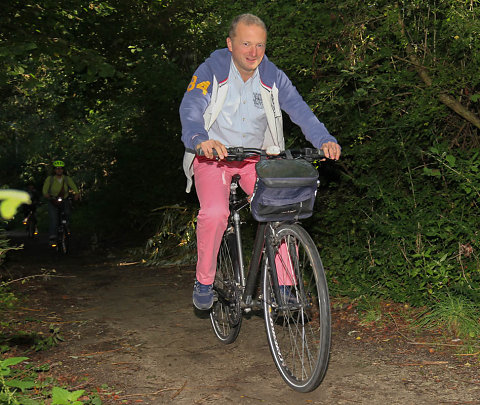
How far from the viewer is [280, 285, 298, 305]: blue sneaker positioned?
3.88 metres

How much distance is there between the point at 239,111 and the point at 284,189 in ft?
3.08

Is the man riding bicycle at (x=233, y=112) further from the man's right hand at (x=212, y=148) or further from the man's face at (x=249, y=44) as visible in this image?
the man's right hand at (x=212, y=148)

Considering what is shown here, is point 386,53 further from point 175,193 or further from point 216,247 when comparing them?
point 175,193

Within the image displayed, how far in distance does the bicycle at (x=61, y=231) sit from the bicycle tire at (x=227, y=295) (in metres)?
8.54

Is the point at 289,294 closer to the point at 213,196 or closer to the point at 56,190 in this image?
the point at 213,196

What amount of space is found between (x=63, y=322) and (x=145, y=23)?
32.5ft

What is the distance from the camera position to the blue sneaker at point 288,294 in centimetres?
388

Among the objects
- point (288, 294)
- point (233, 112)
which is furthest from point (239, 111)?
point (288, 294)

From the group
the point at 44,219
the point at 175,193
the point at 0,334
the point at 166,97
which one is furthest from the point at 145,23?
the point at 44,219

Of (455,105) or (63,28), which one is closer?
(455,105)

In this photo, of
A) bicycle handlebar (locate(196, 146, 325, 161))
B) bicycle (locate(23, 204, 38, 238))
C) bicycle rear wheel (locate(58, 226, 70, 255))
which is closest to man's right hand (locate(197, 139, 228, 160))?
bicycle handlebar (locate(196, 146, 325, 161))

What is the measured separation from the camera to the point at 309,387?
366 centimetres

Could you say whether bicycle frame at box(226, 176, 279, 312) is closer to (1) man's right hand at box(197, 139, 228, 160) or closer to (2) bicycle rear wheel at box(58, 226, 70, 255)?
(1) man's right hand at box(197, 139, 228, 160)

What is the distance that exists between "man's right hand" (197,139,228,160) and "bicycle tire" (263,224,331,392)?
64 centimetres
